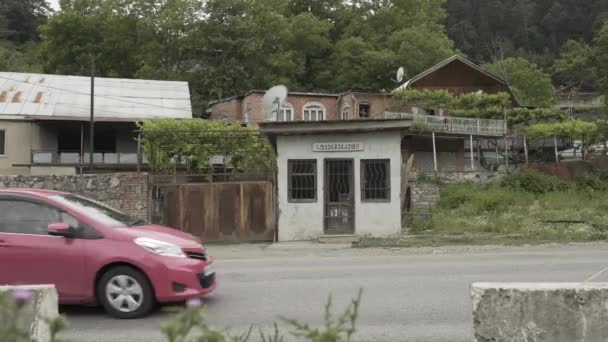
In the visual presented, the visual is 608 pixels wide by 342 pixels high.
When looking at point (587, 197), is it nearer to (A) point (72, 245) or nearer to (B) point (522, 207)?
(B) point (522, 207)

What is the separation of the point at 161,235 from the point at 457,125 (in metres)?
31.0

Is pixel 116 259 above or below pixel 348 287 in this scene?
above

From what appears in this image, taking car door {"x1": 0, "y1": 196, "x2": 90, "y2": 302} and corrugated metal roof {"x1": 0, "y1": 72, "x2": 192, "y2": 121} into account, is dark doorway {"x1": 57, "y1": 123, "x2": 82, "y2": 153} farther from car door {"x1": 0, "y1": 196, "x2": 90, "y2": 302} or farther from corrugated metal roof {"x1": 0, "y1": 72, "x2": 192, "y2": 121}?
car door {"x1": 0, "y1": 196, "x2": 90, "y2": 302}

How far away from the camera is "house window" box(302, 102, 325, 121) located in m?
38.2

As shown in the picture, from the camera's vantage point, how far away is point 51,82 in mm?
33156

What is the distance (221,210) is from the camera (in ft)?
53.7

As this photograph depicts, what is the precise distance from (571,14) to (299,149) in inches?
2746

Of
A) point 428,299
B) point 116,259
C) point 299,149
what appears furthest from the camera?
point 299,149

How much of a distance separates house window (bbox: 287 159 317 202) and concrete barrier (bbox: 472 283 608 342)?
12492 millimetres

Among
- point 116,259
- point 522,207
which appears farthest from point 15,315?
point 522,207

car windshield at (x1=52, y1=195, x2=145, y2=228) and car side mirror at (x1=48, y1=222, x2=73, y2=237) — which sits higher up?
car windshield at (x1=52, y1=195, x2=145, y2=228)

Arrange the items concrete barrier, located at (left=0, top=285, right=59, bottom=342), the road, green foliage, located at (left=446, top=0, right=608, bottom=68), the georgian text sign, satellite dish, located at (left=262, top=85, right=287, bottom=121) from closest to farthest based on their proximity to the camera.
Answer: concrete barrier, located at (left=0, top=285, right=59, bottom=342) < the road < the georgian text sign < satellite dish, located at (left=262, top=85, right=287, bottom=121) < green foliage, located at (left=446, top=0, right=608, bottom=68)

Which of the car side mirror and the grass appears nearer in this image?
the car side mirror

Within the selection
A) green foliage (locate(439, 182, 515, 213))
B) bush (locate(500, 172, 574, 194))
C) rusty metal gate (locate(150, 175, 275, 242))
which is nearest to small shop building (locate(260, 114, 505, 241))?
rusty metal gate (locate(150, 175, 275, 242))
